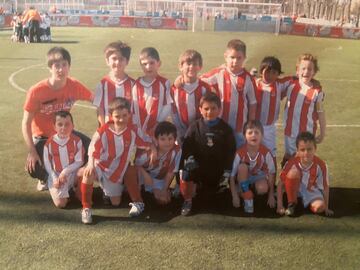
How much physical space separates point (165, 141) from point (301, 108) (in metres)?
1.57

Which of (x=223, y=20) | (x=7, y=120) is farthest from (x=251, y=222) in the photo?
(x=223, y=20)

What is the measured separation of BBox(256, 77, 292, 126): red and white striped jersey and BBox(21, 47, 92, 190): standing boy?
6.17 ft

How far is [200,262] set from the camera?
11.6ft

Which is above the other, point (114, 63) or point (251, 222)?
point (114, 63)

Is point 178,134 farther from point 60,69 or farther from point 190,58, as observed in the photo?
point 60,69

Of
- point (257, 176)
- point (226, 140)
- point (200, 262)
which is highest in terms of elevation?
point (226, 140)

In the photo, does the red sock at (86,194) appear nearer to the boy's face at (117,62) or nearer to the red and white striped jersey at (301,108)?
the boy's face at (117,62)

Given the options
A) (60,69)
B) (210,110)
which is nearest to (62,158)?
(60,69)

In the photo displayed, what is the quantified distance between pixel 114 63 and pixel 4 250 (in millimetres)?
2100

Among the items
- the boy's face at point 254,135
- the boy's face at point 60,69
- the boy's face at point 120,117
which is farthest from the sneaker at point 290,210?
the boy's face at point 60,69

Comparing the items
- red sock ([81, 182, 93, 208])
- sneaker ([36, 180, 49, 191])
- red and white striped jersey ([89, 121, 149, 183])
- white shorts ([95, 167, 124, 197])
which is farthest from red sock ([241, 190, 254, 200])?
sneaker ([36, 180, 49, 191])

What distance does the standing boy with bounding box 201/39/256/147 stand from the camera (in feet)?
16.0

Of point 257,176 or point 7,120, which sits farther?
point 7,120

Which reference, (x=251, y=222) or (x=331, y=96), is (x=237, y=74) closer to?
(x=251, y=222)
